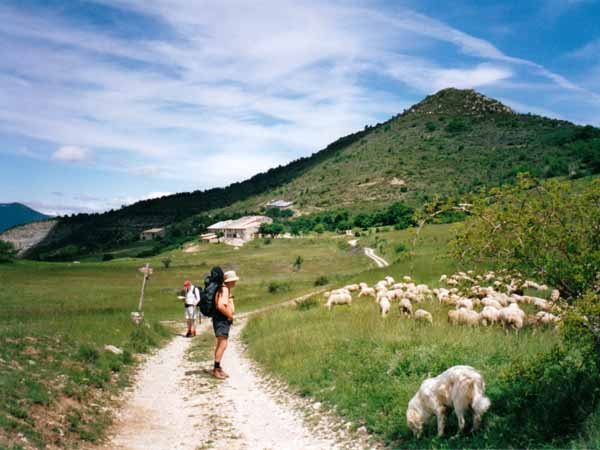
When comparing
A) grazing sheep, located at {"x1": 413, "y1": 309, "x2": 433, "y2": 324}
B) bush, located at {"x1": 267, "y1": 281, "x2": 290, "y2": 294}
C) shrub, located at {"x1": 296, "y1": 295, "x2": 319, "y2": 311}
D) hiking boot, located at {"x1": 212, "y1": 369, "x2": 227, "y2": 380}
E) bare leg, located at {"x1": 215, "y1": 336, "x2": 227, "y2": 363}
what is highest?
grazing sheep, located at {"x1": 413, "y1": 309, "x2": 433, "y2": 324}

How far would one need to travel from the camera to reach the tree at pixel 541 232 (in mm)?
5949

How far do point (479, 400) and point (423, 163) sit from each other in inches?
5501

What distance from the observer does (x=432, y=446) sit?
20.6 ft

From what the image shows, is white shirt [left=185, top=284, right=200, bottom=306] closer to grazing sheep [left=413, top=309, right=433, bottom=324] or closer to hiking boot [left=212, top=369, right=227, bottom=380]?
hiking boot [left=212, top=369, right=227, bottom=380]

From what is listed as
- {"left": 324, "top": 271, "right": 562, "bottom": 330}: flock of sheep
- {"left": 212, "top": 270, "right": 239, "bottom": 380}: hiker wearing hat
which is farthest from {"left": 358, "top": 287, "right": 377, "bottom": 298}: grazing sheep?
{"left": 212, "top": 270, "right": 239, "bottom": 380}: hiker wearing hat

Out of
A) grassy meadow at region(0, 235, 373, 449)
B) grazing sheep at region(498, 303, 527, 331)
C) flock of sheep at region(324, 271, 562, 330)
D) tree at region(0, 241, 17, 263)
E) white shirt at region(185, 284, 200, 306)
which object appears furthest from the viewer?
tree at region(0, 241, 17, 263)

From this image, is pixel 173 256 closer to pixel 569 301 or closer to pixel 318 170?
pixel 318 170

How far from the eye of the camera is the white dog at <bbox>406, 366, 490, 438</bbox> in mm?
6422

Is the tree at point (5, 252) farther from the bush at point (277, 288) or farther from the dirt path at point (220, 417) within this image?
the dirt path at point (220, 417)

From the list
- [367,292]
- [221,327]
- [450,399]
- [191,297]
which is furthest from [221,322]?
[367,292]

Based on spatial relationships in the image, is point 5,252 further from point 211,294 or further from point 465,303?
point 465,303

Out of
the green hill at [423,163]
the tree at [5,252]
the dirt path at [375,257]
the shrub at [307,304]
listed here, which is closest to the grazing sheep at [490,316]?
the shrub at [307,304]

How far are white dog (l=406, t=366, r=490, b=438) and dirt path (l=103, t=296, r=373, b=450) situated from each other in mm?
900

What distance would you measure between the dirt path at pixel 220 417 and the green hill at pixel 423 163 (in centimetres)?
Answer: 8669
